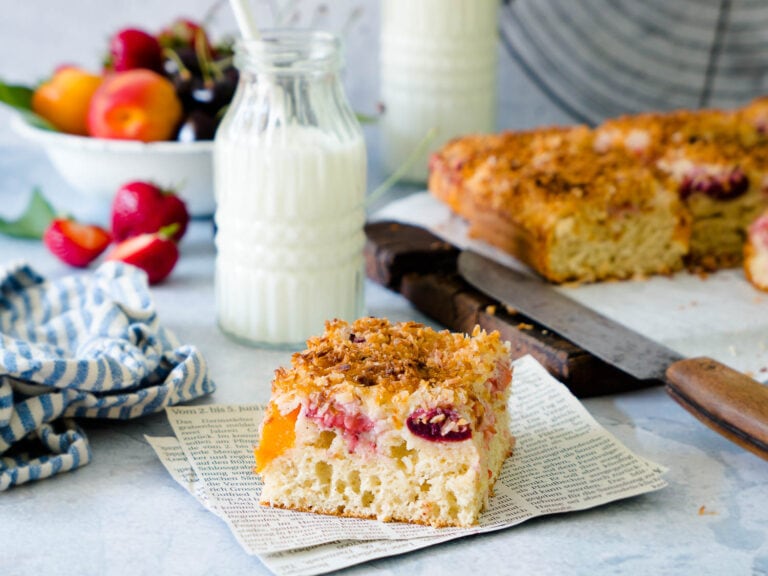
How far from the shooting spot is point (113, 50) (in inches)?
97.4

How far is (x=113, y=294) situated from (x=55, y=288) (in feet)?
0.49

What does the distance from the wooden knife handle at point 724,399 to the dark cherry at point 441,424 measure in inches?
15.3

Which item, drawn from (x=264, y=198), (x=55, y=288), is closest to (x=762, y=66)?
(x=264, y=198)

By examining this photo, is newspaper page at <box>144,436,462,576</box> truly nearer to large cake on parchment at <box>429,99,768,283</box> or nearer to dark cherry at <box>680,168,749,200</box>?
large cake on parchment at <box>429,99,768,283</box>

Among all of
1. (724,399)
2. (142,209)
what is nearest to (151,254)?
→ (142,209)

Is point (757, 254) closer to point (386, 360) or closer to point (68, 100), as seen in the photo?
point (386, 360)

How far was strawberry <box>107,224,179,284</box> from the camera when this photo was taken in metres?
2.12

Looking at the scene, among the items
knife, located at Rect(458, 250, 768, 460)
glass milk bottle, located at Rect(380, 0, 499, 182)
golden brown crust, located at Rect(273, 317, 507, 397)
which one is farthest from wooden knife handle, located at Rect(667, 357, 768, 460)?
glass milk bottle, located at Rect(380, 0, 499, 182)

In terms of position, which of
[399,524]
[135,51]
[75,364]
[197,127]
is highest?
[135,51]

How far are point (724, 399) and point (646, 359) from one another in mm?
222

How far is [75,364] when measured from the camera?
4.89 ft

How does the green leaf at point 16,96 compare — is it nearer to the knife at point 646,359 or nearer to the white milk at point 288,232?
the white milk at point 288,232

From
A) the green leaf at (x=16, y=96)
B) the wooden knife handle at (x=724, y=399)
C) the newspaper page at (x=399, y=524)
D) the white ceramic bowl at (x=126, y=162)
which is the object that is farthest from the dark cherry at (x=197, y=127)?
the wooden knife handle at (x=724, y=399)

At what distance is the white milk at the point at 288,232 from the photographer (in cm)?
176
